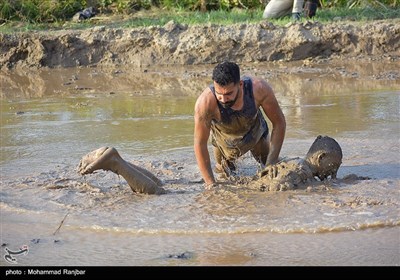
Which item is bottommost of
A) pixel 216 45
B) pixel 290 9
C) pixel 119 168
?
pixel 216 45

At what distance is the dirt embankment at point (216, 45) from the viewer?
41.0 ft

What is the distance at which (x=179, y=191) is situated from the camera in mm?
6312

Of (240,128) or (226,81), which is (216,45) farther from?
(226,81)

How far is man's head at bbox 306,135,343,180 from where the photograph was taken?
622 cm

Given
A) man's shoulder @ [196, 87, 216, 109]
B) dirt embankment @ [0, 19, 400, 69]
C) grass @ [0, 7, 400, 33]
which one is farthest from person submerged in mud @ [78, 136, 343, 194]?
grass @ [0, 7, 400, 33]

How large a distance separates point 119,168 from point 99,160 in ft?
0.59

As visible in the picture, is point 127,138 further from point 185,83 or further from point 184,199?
point 185,83

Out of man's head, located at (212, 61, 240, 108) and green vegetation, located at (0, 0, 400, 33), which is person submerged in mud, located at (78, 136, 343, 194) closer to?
man's head, located at (212, 61, 240, 108)

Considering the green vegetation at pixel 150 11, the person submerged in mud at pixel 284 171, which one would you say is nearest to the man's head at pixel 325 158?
the person submerged in mud at pixel 284 171

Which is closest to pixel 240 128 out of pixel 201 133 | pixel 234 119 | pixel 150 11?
pixel 234 119

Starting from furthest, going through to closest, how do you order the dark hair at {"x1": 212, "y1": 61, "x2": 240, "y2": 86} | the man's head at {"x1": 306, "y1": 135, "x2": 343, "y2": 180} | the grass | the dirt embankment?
the grass
the dirt embankment
the man's head at {"x1": 306, "y1": 135, "x2": 343, "y2": 180}
the dark hair at {"x1": 212, "y1": 61, "x2": 240, "y2": 86}

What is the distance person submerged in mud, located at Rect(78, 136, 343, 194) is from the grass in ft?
22.3

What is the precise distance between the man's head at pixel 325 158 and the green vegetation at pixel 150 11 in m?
7.15

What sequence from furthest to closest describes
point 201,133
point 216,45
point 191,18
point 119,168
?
point 191,18 → point 216,45 → point 201,133 → point 119,168
